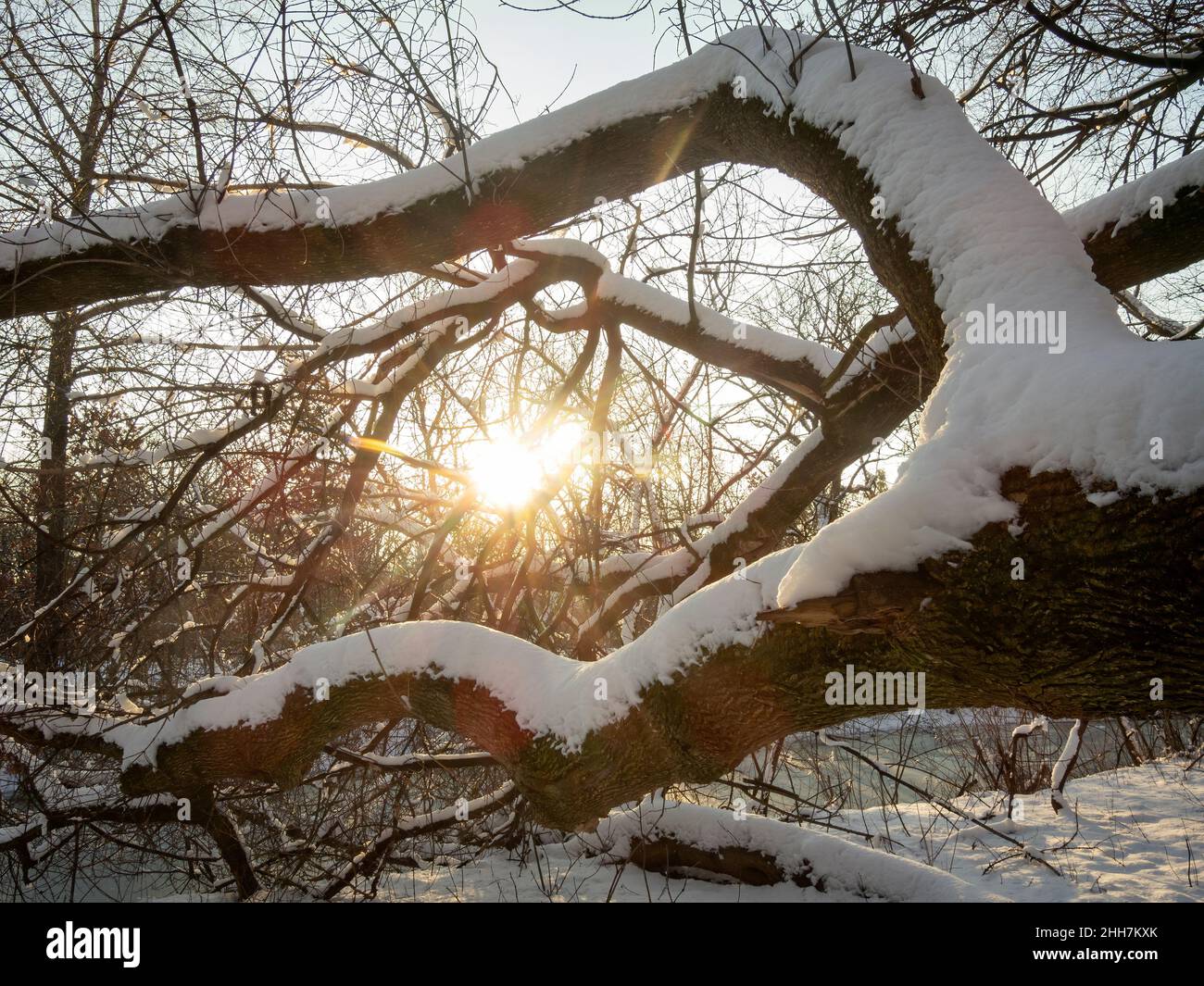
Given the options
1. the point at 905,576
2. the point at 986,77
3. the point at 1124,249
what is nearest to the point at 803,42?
the point at 986,77

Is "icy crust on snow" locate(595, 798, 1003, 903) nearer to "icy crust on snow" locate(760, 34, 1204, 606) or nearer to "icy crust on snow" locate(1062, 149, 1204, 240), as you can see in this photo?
"icy crust on snow" locate(760, 34, 1204, 606)

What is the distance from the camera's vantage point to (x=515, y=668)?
243 centimetres

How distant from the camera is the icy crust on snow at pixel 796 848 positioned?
3387mm

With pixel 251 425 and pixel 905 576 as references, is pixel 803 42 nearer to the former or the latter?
pixel 905 576

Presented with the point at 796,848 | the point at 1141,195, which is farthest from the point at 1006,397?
the point at 796,848

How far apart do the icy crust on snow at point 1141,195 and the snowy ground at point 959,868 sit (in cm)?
264

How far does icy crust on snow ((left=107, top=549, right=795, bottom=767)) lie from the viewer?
1864 millimetres

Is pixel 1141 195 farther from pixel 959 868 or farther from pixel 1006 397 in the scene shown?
pixel 959 868

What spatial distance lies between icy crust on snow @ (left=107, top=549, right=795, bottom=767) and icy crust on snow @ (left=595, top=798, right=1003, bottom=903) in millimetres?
1344

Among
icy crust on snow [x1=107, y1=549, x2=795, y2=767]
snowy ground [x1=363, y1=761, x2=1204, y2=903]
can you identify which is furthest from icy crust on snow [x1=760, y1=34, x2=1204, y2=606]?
snowy ground [x1=363, y1=761, x2=1204, y2=903]
